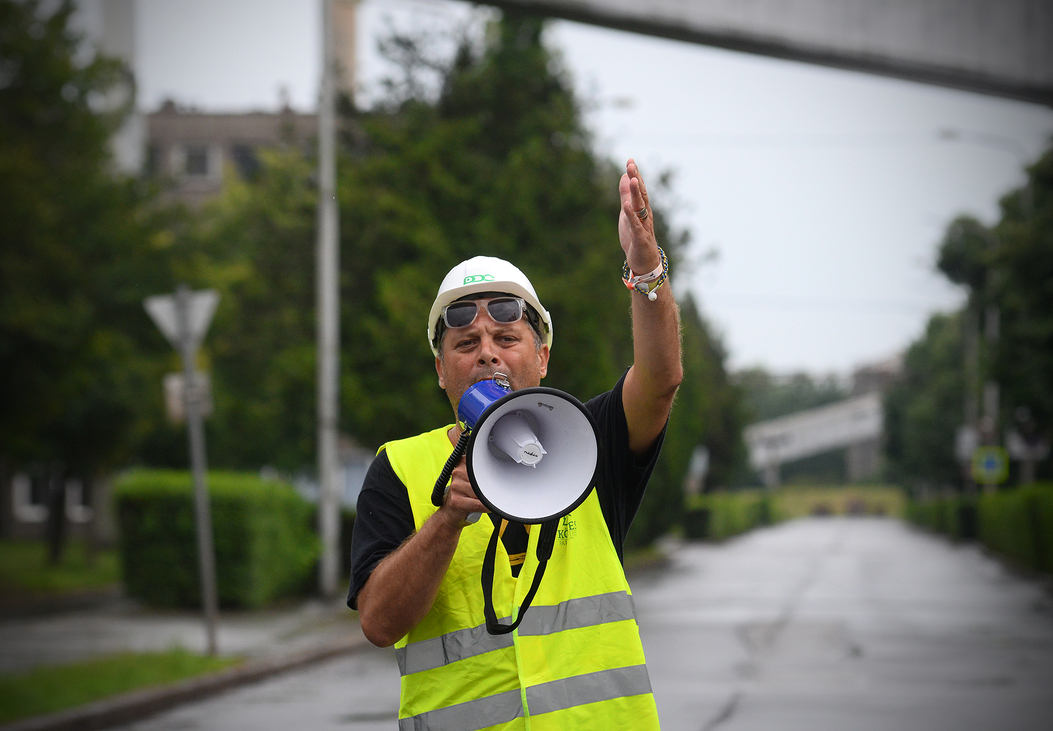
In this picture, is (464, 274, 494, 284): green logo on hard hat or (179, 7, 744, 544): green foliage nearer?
(464, 274, 494, 284): green logo on hard hat

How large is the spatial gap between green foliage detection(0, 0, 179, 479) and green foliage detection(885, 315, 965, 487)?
34.4 meters

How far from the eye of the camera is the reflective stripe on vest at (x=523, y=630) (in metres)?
2.61

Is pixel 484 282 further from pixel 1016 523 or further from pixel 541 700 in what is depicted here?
pixel 1016 523

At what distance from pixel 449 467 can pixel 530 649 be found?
466 mm

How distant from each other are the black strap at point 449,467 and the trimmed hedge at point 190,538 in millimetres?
14609

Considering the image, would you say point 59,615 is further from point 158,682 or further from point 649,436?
point 649,436

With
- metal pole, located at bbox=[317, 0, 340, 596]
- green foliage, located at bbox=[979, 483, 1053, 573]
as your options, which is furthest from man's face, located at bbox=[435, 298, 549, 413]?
green foliage, located at bbox=[979, 483, 1053, 573]

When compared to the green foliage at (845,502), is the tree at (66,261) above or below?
above

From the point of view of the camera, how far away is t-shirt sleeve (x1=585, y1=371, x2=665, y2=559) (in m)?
2.81

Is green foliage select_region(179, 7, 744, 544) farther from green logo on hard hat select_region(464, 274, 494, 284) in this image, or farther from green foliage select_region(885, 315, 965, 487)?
green foliage select_region(885, 315, 965, 487)

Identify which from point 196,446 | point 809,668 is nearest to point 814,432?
point 809,668

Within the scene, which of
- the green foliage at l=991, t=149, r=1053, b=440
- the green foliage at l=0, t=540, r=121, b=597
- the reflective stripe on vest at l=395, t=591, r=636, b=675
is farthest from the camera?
the green foliage at l=0, t=540, r=121, b=597

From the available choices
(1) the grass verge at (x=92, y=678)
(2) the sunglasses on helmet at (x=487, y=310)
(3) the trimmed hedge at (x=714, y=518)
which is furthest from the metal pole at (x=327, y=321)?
(3) the trimmed hedge at (x=714, y=518)

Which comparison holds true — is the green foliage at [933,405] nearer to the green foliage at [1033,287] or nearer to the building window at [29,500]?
the green foliage at [1033,287]
